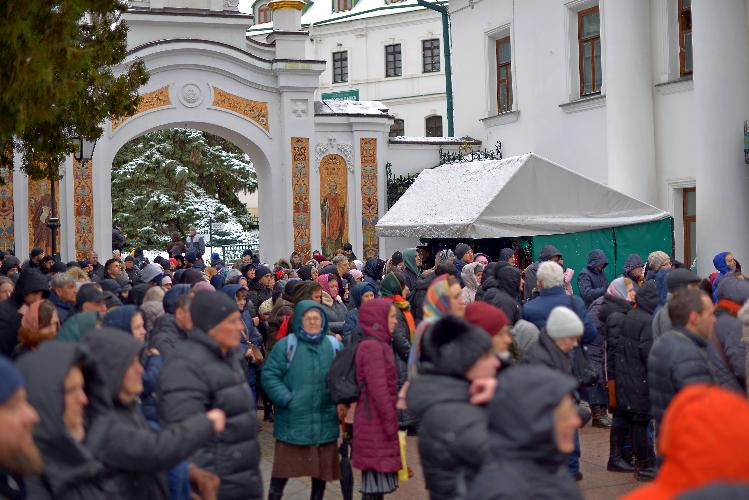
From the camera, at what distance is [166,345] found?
7742mm

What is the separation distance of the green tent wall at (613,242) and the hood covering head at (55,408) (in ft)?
45.6

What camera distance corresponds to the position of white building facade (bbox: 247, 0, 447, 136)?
53531mm

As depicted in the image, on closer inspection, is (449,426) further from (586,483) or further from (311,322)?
(586,483)

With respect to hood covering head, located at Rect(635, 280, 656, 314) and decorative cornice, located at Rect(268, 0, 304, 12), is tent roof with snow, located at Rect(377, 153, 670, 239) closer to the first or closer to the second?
decorative cornice, located at Rect(268, 0, 304, 12)

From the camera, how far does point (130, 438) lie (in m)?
4.69

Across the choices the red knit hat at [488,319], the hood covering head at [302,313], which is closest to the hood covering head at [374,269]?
the hood covering head at [302,313]

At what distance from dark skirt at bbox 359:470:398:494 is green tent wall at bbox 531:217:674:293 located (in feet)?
34.0

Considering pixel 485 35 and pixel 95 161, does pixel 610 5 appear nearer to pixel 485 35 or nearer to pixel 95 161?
pixel 485 35

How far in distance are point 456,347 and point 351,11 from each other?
52.3m

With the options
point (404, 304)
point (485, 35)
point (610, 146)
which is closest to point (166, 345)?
point (404, 304)

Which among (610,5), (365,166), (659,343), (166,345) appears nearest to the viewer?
(659,343)

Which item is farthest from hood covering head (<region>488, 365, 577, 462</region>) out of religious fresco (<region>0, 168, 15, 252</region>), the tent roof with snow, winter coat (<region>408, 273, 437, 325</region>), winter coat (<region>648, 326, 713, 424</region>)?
religious fresco (<region>0, 168, 15, 252</region>)

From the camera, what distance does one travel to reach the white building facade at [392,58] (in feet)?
176

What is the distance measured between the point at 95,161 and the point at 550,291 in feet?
50.0
